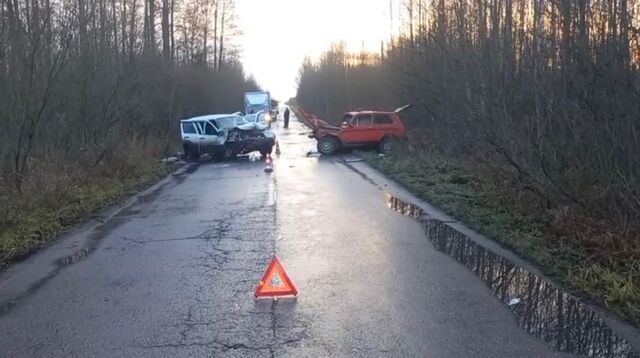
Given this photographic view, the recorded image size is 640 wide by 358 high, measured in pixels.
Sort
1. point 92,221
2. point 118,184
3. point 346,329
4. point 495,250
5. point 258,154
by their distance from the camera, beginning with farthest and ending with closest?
point 258,154, point 118,184, point 92,221, point 495,250, point 346,329

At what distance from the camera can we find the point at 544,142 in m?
11.0

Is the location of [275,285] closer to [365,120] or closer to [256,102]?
[365,120]

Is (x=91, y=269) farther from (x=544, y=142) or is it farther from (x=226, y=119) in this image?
(x=226, y=119)

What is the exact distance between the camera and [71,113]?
19.0 metres

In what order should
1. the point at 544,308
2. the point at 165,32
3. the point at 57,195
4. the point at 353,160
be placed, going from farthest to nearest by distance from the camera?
1. the point at 165,32
2. the point at 353,160
3. the point at 57,195
4. the point at 544,308

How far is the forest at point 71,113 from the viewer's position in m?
12.7

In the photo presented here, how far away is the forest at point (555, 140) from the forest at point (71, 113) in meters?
7.42

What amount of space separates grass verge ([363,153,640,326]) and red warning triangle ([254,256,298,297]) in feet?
9.71

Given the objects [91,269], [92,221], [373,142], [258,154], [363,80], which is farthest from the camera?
[363,80]

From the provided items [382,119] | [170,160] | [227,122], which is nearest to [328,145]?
[382,119]

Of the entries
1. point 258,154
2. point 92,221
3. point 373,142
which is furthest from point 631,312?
point 258,154

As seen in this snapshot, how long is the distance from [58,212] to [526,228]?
814 cm

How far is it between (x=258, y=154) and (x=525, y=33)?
1998 centimetres

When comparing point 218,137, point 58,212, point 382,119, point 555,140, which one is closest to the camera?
point 555,140
